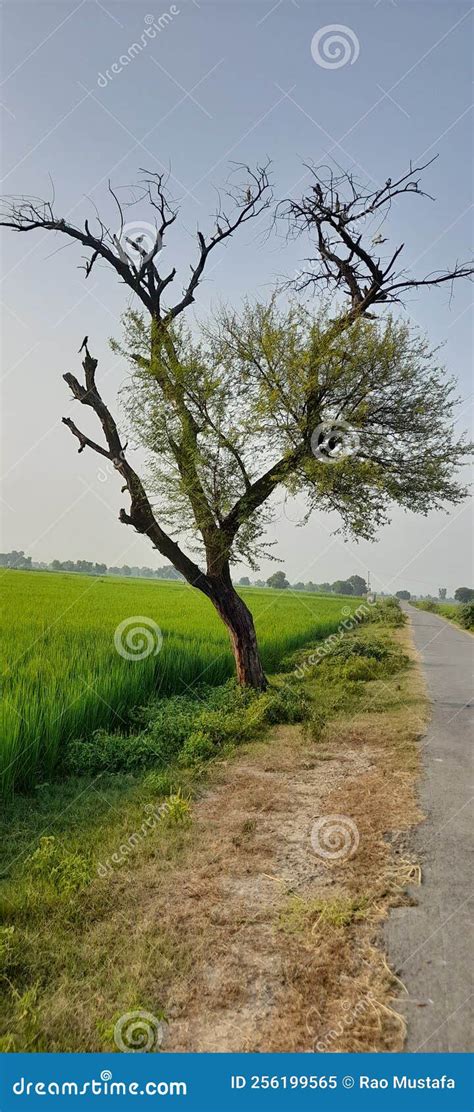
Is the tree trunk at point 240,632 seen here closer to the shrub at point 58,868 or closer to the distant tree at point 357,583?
the shrub at point 58,868

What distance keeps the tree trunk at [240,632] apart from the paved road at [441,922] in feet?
14.7

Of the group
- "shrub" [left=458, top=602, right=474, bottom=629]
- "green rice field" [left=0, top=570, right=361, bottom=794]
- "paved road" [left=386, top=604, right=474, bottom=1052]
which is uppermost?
"shrub" [left=458, top=602, right=474, bottom=629]

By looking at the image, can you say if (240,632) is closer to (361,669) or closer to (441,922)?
(361,669)

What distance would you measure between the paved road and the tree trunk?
447 cm

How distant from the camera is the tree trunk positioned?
487 inches

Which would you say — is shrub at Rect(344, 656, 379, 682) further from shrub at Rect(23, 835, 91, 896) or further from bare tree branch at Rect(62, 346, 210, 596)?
shrub at Rect(23, 835, 91, 896)

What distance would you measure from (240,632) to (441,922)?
838 cm

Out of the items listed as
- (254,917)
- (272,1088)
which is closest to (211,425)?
(254,917)

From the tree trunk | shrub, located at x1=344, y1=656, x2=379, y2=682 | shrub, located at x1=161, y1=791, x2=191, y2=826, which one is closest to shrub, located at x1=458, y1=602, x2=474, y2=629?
shrub, located at x1=344, y1=656, x2=379, y2=682

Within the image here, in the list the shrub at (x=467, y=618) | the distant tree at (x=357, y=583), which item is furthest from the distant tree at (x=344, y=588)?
the shrub at (x=467, y=618)

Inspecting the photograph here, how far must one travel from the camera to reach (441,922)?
4160 millimetres

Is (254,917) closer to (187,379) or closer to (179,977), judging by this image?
(179,977)

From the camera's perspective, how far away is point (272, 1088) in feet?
9.22

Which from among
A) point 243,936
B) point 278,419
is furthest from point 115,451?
point 243,936
